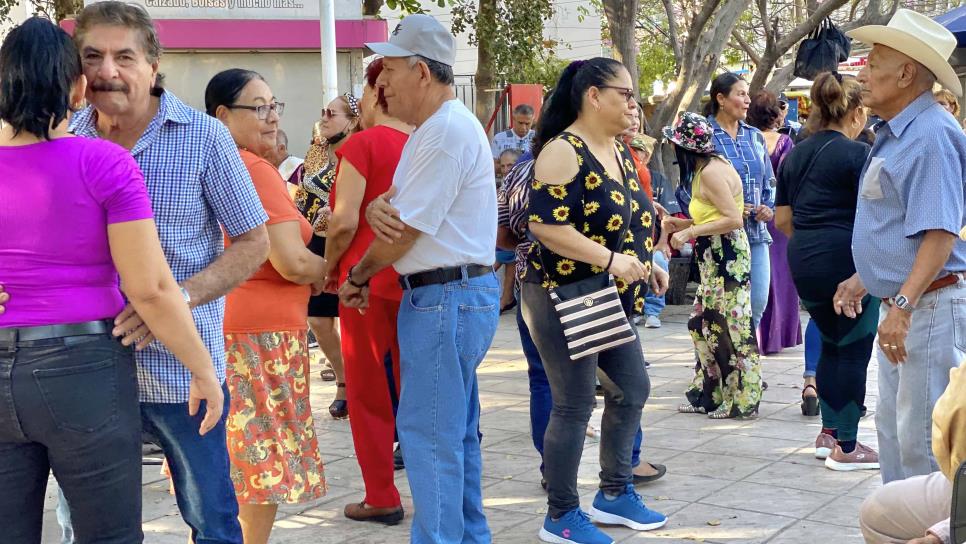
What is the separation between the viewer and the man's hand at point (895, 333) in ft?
12.9

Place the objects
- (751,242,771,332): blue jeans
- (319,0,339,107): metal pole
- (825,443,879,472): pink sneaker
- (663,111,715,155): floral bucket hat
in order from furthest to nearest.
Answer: (319,0,339,107): metal pole → (751,242,771,332): blue jeans → (663,111,715,155): floral bucket hat → (825,443,879,472): pink sneaker

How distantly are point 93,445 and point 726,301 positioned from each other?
4936mm

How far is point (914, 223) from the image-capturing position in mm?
3906

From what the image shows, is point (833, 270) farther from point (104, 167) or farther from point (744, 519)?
point (104, 167)

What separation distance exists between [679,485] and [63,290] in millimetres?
3583

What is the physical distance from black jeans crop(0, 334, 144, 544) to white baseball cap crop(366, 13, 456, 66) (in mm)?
1646

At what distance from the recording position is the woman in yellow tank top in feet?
22.6

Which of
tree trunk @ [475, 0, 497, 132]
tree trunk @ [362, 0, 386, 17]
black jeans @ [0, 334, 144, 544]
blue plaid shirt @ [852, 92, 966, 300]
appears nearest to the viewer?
black jeans @ [0, 334, 144, 544]

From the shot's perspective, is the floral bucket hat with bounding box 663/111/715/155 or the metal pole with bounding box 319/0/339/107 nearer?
the floral bucket hat with bounding box 663/111/715/155

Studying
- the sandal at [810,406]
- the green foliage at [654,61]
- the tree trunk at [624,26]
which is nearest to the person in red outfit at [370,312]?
the sandal at [810,406]

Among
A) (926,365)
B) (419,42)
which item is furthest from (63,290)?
(926,365)

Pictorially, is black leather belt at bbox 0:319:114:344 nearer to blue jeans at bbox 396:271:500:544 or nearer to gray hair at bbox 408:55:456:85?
blue jeans at bbox 396:271:500:544

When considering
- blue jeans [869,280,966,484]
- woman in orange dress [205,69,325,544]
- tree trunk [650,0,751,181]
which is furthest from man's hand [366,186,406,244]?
tree trunk [650,0,751,181]

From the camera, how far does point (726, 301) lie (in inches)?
276
